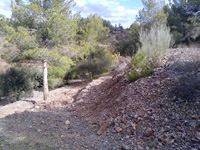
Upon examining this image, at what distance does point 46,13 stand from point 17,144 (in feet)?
22.6

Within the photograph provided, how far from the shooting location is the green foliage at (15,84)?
14.4 meters

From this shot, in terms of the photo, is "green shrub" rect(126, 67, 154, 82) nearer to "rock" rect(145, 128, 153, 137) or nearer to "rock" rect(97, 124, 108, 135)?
"rock" rect(97, 124, 108, 135)

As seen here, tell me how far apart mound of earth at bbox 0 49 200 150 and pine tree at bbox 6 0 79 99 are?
144 inches

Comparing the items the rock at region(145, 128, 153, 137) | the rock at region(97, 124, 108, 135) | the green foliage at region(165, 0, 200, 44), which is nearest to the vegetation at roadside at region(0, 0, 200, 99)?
the rock at region(97, 124, 108, 135)

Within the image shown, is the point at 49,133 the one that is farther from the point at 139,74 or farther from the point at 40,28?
the point at 40,28

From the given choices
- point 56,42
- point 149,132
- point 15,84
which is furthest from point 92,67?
point 149,132

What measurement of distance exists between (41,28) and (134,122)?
7.21 m

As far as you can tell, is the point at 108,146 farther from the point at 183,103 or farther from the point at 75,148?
the point at 183,103

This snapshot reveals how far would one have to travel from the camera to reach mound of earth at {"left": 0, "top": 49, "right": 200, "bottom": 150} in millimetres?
4359

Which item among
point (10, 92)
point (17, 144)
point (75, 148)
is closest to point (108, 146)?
point (75, 148)

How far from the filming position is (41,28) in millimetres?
10273

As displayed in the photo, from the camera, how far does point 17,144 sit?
471 centimetres

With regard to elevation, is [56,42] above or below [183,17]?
below

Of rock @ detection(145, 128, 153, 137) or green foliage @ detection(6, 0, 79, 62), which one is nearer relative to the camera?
rock @ detection(145, 128, 153, 137)
